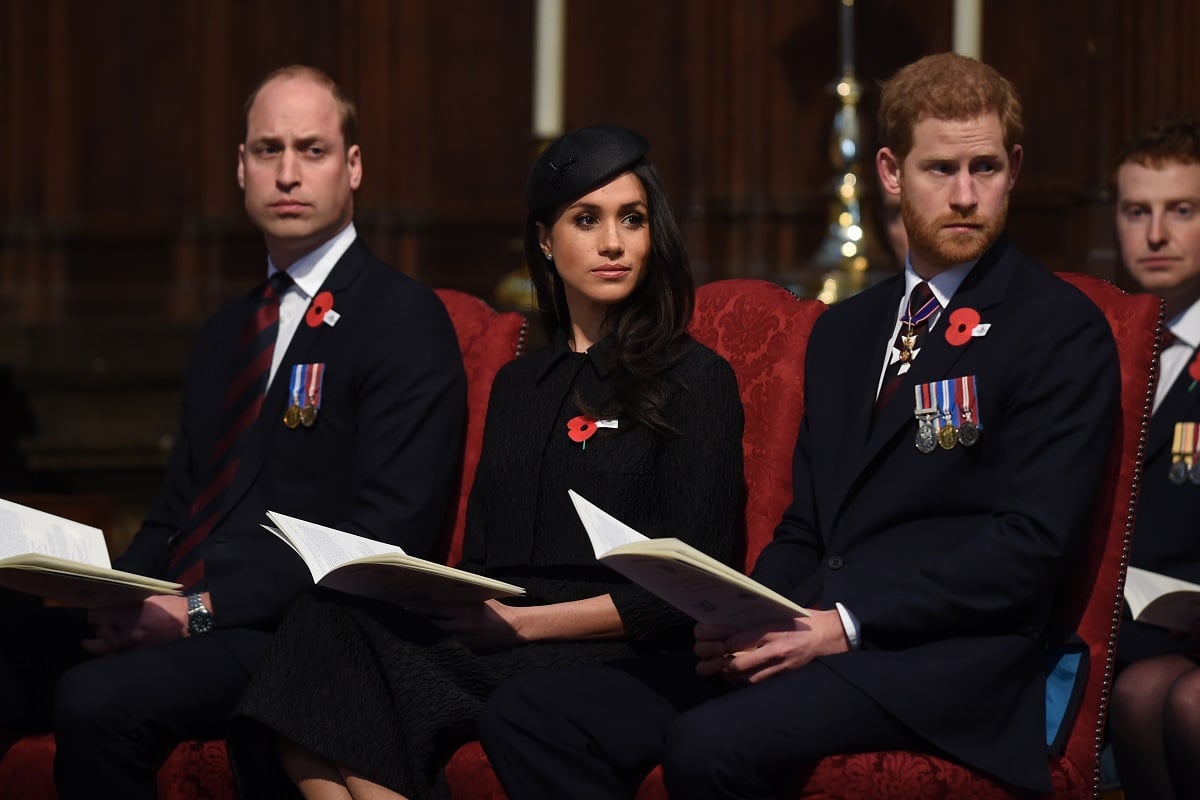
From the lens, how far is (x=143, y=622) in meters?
3.24

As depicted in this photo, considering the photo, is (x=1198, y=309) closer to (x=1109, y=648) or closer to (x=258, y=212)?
(x=1109, y=648)

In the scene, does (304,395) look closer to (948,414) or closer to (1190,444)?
(948,414)

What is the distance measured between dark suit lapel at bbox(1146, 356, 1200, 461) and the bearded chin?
74cm

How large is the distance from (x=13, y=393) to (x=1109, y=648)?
351 cm

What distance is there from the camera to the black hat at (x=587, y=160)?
325 cm

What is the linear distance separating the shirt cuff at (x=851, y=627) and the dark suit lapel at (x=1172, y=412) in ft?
3.28

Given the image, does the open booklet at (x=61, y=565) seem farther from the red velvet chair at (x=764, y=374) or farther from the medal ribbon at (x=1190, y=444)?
the medal ribbon at (x=1190, y=444)

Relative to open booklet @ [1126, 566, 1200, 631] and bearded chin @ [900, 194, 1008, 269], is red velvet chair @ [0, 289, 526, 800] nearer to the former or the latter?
bearded chin @ [900, 194, 1008, 269]

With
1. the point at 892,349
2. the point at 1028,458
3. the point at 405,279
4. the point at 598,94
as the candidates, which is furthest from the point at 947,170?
the point at 598,94

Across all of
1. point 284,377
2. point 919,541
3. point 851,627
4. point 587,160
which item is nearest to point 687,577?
point 851,627

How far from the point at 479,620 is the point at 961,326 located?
92 cm

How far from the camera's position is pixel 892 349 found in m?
3.03

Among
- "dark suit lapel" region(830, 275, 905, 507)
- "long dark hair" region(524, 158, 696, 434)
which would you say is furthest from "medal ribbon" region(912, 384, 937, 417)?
"long dark hair" region(524, 158, 696, 434)

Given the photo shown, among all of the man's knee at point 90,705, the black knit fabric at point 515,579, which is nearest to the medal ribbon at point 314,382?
the black knit fabric at point 515,579
